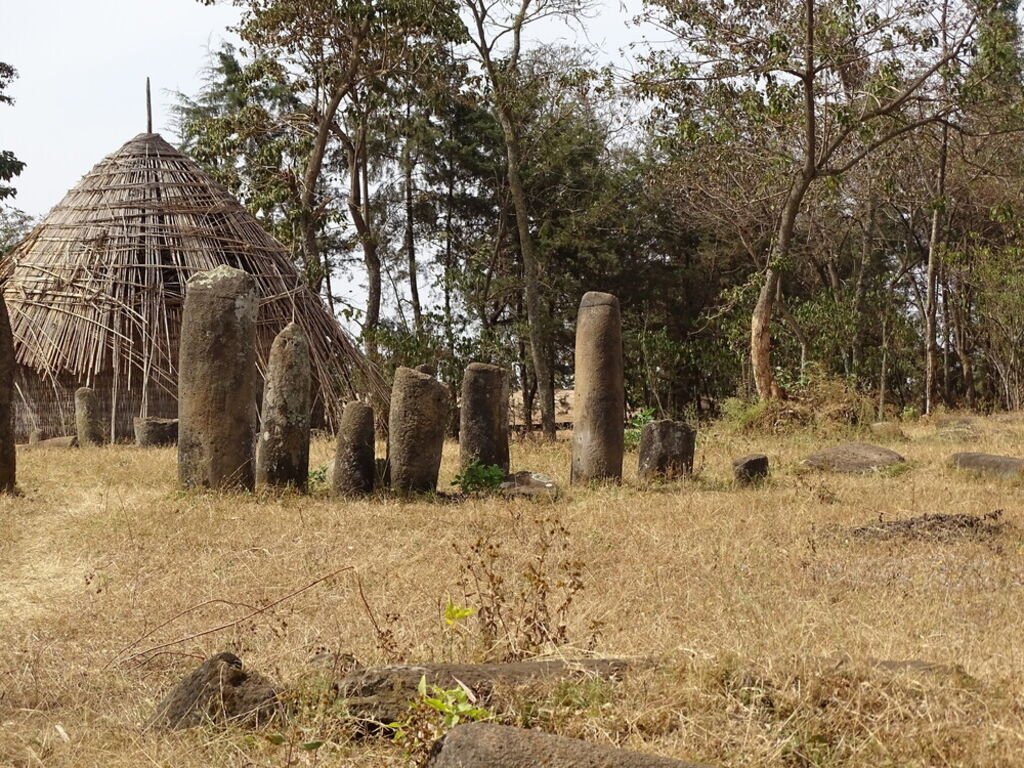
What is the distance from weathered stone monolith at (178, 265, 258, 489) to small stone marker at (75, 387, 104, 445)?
622cm

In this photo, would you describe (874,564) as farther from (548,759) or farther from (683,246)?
(683,246)

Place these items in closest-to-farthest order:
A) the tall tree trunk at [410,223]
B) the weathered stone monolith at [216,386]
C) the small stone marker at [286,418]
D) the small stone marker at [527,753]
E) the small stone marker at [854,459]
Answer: the small stone marker at [527,753] → the weathered stone monolith at [216,386] → the small stone marker at [286,418] → the small stone marker at [854,459] → the tall tree trunk at [410,223]

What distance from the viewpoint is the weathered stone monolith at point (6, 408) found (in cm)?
1062

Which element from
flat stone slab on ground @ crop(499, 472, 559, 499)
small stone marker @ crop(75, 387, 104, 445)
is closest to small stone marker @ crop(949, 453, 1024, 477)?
flat stone slab on ground @ crop(499, 472, 559, 499)

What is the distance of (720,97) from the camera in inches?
686

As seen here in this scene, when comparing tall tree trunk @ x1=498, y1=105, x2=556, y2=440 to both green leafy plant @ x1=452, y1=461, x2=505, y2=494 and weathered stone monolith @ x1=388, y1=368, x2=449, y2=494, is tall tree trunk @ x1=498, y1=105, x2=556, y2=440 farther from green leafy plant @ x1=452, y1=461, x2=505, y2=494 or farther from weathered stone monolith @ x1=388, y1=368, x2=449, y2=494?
weathered stone monolith @ x1=388, y1=368, x2=449, y2=494

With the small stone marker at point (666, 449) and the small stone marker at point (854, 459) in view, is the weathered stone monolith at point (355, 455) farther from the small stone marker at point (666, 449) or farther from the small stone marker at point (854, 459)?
the small stone marker at point (854, 459)

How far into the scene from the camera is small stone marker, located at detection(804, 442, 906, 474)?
1237 centimetres

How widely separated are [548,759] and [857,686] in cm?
145

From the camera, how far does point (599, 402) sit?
11.6 meters

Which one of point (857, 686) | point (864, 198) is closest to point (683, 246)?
point (864, 198)

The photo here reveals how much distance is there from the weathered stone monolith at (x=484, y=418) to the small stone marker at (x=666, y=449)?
151 centimetres

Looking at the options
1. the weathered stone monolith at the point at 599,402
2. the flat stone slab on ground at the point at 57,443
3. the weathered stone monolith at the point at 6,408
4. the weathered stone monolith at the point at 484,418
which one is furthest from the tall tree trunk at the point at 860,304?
the weathered stone monolith at the point at 6,408

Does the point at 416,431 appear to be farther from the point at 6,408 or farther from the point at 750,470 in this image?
the point at 6,408
